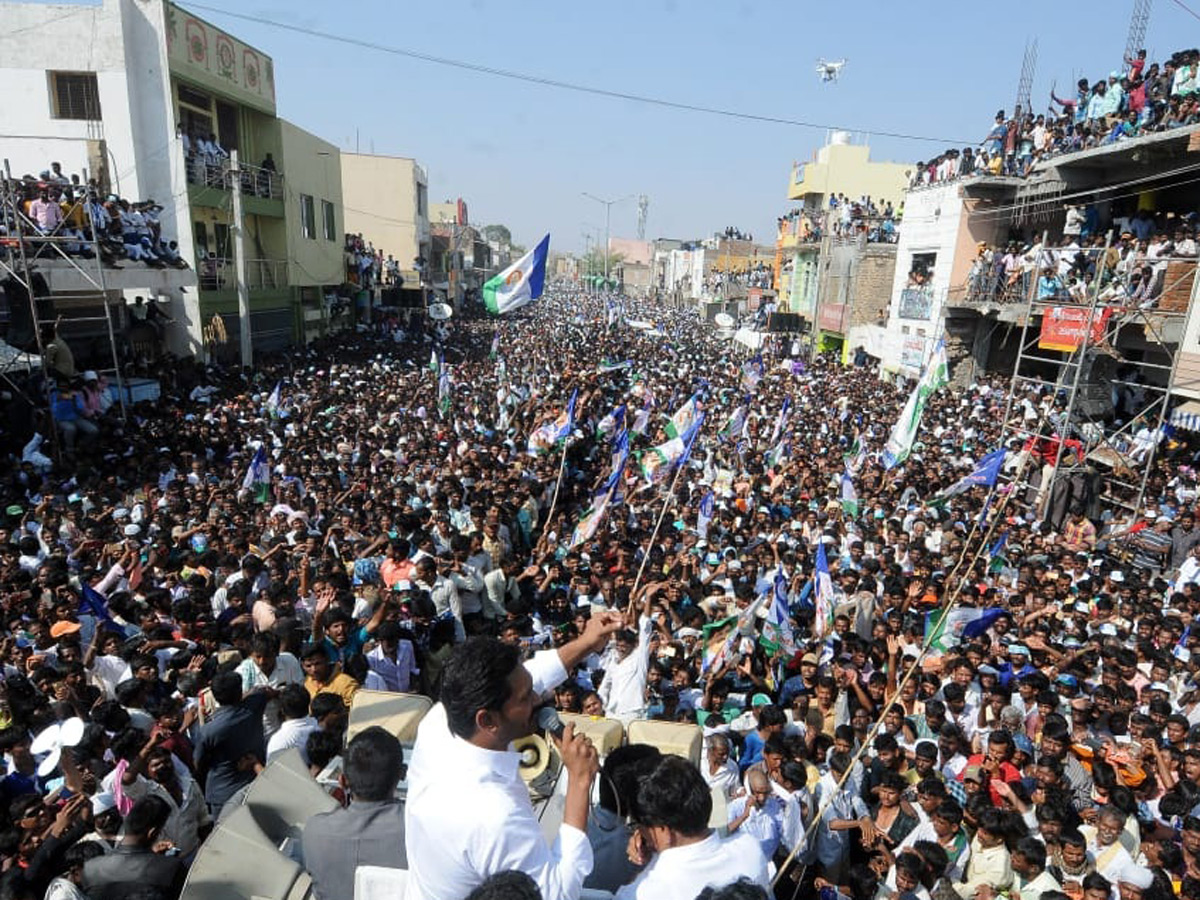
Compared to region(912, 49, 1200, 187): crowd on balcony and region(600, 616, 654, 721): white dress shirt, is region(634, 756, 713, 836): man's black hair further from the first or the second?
region(912, 49, 1200, 187): crowd on balcony

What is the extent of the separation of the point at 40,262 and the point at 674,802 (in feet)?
48.4

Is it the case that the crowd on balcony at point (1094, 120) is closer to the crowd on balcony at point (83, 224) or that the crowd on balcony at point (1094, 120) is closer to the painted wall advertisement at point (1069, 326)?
the painted wall advertisement at point (1069, 326)

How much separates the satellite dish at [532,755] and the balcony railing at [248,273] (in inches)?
813

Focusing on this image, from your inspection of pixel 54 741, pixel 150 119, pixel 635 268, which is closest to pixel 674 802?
pixel 54 741

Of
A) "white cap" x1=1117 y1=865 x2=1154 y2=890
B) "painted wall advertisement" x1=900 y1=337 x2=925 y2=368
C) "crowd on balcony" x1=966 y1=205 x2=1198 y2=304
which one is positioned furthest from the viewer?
"painted wall advertisement" x1=900 y1=337 x2=925 y2=368

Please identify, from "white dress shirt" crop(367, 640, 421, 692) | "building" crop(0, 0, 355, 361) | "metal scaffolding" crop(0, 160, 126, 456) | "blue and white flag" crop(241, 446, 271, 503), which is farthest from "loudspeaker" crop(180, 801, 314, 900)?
"building" crop(0, 0, 355, 361)

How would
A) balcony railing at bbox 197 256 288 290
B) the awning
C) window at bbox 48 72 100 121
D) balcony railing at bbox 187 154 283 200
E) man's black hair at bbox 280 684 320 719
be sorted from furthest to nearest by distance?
balcony railing at bbox 197 256 288 290 → balcony railing at bbox 187 154 283 200 → window at bbox 48 72 100 121 → the awning → man's black hair at bbox 280 684 320 719

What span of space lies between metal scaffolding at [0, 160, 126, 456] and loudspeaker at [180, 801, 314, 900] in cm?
1082

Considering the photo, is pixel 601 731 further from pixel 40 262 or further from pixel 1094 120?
pixel 1094 120

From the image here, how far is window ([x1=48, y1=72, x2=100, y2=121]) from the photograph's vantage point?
18.8 m

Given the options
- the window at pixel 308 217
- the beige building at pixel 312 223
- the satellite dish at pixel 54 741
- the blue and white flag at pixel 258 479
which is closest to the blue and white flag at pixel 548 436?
the blue and white flag at pixel 258 479

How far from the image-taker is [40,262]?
1307 centimetres

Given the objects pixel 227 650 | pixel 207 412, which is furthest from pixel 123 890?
pixel 207 412

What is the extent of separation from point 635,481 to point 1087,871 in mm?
7774
